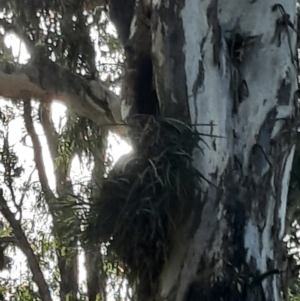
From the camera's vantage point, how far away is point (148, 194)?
53.9 inches

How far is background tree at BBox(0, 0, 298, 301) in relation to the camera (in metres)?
1.40

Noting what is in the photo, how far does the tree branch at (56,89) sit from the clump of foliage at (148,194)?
0.70 meters

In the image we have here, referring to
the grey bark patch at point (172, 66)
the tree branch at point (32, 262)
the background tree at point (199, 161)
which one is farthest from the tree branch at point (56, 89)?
the tree branch at point (32, 262)

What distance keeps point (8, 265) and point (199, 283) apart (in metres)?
1.68

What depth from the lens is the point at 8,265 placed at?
2.99 metres

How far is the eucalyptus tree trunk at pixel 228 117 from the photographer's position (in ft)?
4.87

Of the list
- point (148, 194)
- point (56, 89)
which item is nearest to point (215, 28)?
point (148, 194)

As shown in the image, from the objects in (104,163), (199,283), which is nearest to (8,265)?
(104,163)

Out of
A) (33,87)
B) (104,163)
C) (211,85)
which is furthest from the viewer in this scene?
(104,163)

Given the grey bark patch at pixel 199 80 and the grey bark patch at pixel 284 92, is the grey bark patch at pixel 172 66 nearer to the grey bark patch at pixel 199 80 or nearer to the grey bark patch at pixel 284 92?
the grey bark patch at pixel 199 80

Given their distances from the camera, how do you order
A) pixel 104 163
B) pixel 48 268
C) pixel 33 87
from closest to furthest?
pixel 33 87 → pixel 104 163 → pixel 48 268

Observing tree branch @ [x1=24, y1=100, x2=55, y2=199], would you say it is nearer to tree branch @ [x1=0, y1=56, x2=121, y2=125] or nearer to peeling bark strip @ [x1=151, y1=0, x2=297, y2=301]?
tree branch @ [x1=0, y1=56, x2=121, y2=125]

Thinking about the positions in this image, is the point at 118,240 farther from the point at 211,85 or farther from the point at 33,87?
the point at 33,87

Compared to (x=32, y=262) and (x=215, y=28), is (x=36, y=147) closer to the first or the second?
(x=32, y=262)
